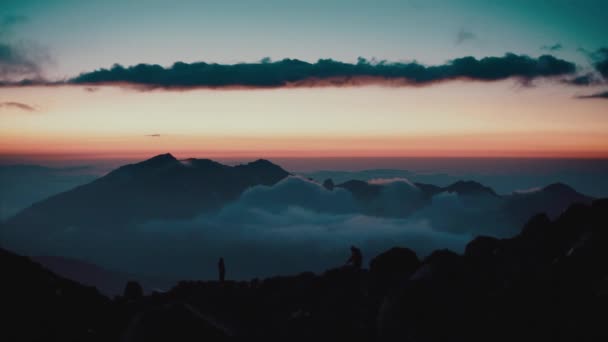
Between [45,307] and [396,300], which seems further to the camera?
[45,307]

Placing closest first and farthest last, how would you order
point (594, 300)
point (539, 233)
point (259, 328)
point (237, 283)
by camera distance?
point (594, 300) → point (259, 328) → point (539, 233) → point (237, 283)

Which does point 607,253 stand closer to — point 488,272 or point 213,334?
point 488,272

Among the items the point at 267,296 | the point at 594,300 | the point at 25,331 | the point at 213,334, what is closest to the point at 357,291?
the point at 267,296

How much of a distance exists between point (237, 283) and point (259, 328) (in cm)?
653

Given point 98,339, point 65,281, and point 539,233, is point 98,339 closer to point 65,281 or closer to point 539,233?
point 65,281

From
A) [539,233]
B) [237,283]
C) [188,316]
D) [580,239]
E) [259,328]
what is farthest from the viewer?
[237,283]

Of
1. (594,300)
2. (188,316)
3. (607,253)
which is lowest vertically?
(188,316)

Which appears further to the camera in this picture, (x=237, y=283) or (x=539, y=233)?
(x=237, y=283)

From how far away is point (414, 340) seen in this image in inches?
1160

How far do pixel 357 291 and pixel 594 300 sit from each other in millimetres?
15772

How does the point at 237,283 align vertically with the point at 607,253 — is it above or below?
below

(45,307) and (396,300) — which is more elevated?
(396,300)

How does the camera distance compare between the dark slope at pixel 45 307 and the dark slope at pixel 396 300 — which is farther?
the dark slope at pixel 45 307

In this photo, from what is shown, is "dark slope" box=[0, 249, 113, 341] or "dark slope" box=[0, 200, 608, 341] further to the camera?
"dark slope" box=[0, 249, 113, 341]
